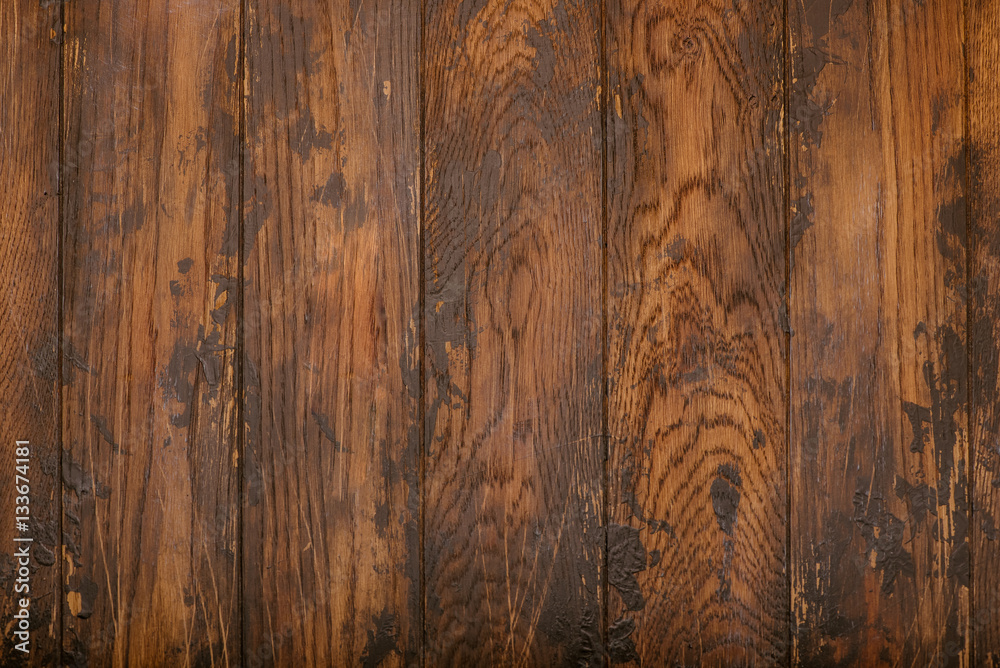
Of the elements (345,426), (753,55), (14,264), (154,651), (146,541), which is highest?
(753,55)

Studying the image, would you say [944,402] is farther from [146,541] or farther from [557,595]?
[146,541]

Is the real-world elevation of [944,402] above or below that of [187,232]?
below

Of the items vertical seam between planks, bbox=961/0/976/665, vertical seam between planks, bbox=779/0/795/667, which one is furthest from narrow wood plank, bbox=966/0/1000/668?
vertical seam between planks, bbox=779/0/795/667

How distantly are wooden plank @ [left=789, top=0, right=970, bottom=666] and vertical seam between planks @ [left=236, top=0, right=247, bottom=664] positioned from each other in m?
0.67

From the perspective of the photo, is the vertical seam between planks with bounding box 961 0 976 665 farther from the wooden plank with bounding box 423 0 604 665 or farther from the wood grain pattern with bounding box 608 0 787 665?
the wooden plank with bounding box 423 0 604 665

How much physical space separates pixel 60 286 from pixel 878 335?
3.26ft

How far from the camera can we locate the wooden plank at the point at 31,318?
79 centimetres

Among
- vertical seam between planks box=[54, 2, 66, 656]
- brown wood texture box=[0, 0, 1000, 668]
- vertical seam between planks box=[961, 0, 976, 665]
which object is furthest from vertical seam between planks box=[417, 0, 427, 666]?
vertical seam between planks box=[961, 0, 976, 665]

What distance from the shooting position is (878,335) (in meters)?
0.80

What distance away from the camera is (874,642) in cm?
79

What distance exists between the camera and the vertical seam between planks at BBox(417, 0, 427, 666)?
0.80 meters

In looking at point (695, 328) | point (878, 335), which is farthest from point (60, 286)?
point (878, 335)

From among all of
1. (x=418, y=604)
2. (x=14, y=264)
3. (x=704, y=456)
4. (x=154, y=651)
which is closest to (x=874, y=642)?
(x=704, y=456)

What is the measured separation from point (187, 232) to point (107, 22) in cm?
28
